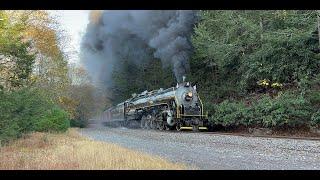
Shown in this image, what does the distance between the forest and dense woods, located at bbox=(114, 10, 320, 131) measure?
0.04 meters

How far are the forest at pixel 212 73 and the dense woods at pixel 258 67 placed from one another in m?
0.04

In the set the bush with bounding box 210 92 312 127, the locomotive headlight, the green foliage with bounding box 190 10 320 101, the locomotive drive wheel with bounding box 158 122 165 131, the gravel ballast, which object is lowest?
the gravel ballast

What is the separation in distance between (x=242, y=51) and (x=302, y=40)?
14.9 ft

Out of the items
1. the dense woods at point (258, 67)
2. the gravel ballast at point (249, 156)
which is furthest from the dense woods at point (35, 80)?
the dense woods at point (258, 67)

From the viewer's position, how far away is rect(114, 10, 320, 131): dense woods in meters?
16.9

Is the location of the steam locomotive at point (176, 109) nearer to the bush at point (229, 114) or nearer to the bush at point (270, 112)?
the bush at point (229, 114)

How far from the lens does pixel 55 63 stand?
24.5 meters

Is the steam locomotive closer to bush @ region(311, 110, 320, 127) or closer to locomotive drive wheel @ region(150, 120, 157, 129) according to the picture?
locomotive drive wheel @ region(150, 120, 157, 129)

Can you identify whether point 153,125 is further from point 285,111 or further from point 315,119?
point 315,119

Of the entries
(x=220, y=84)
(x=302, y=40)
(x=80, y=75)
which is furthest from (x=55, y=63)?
(x=302, y=40)

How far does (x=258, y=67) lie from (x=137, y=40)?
9944 mm

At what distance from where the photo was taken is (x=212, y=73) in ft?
82.0

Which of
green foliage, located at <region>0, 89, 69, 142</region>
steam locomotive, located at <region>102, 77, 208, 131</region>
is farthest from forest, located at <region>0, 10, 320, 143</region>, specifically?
steam locomotive, located at <region>102, 77, 208, 131</region>
